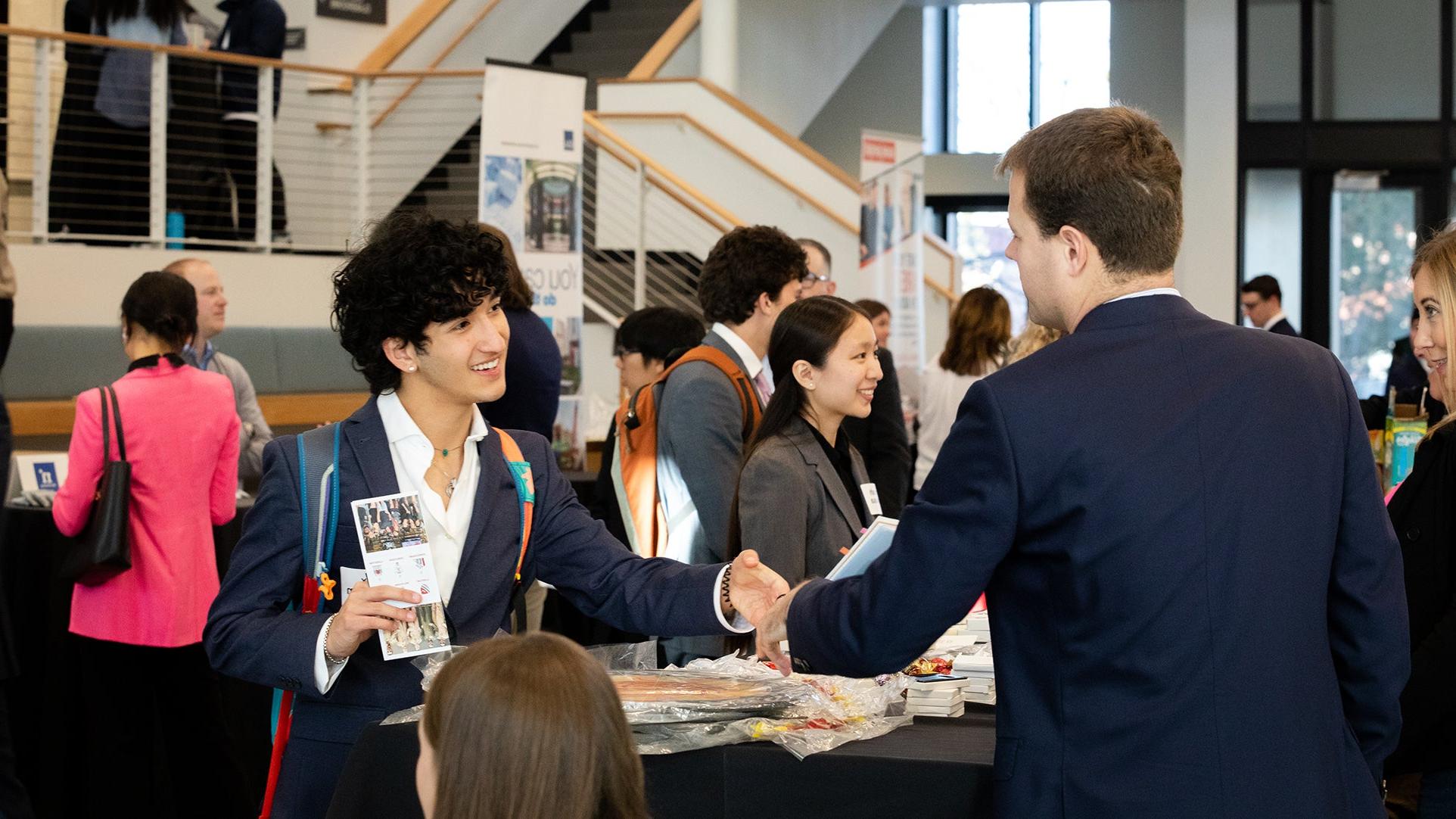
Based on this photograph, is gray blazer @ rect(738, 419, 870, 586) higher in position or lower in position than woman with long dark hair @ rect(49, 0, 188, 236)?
lower

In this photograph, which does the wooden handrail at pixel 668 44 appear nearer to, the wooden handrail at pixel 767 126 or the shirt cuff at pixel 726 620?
the wooden handrail at pixel 767 126

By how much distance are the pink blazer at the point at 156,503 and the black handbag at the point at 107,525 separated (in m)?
0.02

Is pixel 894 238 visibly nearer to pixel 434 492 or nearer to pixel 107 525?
pixel 107 525

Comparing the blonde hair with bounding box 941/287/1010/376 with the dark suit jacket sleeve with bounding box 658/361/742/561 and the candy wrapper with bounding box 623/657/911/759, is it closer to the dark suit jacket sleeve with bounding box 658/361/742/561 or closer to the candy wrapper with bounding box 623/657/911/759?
the dark suit jacket sleeve with bounding box 658/361/742/561

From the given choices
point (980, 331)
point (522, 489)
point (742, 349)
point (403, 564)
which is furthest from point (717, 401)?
point (980, 331)

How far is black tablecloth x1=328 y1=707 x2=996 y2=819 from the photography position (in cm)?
193

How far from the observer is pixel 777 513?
309 cm

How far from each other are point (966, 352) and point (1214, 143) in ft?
27.4

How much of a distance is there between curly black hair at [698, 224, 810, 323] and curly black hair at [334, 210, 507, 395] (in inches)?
57.8

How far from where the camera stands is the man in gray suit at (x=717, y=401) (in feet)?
11.6

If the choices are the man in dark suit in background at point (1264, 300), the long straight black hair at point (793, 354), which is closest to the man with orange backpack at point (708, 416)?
the long straight black hair at point (793, 354)

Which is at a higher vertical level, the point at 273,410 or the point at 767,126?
the point at 767,126

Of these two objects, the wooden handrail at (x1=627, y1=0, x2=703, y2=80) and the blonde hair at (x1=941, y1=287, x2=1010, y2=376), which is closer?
the blonde hair at (x1=941, y1=287, x2=1010, y2=376)

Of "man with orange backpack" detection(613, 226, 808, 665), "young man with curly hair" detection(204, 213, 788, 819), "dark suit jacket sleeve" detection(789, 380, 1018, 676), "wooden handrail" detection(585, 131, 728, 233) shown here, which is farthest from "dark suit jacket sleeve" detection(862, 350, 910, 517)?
"wooden handrail" detection(585, 131, 728, 233)
